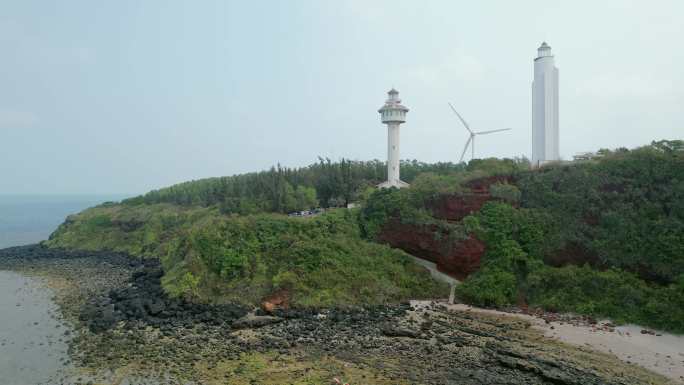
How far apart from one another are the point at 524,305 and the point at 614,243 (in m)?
5.40

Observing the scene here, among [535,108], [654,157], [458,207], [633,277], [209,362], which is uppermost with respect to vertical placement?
[535,108]

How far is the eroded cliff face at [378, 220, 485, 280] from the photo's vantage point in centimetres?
2519

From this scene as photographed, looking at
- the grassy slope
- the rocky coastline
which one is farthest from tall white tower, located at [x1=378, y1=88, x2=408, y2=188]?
the rocky coastline

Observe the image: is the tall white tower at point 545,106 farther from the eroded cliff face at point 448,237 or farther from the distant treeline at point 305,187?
the distant treeline at point 305,187

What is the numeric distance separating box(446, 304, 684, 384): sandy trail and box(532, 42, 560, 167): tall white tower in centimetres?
1533

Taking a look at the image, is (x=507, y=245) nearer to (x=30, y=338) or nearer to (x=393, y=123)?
(x=393, y=123)

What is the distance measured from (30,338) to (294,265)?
1262cm

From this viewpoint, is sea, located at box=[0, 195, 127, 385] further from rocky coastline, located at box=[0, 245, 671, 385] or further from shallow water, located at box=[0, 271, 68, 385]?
rocky coastline, located at box=[0, 245, 671, 385]

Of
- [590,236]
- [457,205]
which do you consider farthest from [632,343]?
[457,205]

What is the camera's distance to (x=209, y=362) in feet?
54.9

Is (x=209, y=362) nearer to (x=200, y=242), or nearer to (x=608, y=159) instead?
(x=200, y=242)

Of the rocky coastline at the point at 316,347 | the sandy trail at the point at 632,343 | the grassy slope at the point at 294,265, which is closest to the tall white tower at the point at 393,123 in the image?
the grassy slope at the point at 294,265

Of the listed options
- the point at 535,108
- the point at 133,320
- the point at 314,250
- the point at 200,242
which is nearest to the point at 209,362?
the point at 133,320

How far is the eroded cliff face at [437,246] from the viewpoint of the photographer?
2519 cm
